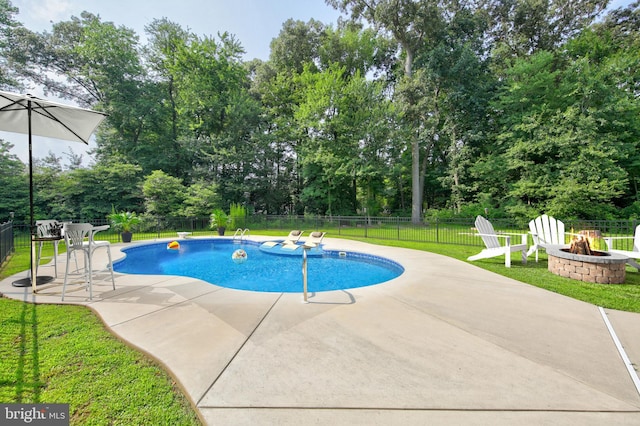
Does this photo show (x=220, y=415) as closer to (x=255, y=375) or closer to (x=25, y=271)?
(x=255, y=375)

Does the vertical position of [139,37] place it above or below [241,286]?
above

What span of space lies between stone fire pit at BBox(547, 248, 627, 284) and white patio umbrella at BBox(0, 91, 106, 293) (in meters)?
8.87

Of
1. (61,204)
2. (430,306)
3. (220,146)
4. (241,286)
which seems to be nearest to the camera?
(430,306)

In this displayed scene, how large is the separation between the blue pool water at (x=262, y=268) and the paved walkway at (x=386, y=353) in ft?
6.34

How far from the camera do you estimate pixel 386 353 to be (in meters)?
2.35

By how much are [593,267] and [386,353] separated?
475 cm

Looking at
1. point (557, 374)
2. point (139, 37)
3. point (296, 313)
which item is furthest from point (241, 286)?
point (139, 37)

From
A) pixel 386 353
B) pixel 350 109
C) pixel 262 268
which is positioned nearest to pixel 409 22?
pixel 350 109

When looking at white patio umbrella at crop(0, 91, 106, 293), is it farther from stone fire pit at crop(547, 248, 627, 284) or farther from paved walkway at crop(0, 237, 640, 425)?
stone fire pit at crop(547, 248, 627, 284)

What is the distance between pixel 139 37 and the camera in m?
19.8

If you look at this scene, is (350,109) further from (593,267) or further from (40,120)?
(40,120)

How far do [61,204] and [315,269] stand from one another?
1733 centimetres

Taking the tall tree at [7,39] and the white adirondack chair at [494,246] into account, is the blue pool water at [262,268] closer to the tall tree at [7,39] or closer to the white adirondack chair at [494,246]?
the white adirondack chair at [494,246]

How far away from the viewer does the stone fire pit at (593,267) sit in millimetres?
4461
